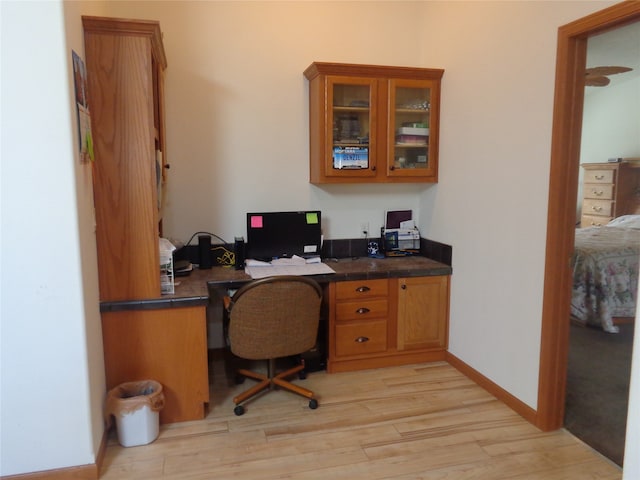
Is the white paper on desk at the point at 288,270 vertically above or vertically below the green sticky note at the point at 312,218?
below

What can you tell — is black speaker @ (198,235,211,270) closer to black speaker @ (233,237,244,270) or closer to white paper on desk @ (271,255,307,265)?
black speaker @ (233,237,244,270)

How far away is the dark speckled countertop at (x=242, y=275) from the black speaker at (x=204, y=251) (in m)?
0.05

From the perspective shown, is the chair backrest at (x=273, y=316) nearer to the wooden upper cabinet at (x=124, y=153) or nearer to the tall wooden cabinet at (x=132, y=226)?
the tall wooden cabinet at (x=132, y=226)

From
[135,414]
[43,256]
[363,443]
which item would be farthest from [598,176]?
[43,256]

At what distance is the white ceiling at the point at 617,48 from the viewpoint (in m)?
3.80

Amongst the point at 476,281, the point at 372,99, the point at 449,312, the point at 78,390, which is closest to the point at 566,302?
the point at 476,281

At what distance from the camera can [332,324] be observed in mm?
3195

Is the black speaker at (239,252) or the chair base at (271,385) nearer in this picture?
the chair base at (271,385)

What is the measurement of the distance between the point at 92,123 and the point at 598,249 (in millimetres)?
4009

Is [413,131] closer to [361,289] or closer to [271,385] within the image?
[361,289]

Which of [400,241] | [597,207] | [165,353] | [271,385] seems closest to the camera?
[165,353]

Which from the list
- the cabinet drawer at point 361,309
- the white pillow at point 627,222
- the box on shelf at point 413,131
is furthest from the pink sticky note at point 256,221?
the white pillow at point 627,222

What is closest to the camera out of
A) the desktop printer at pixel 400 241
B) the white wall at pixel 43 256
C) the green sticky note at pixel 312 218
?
the white wall at pixel 43 256

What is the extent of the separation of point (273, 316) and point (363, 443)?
2.67 ft
